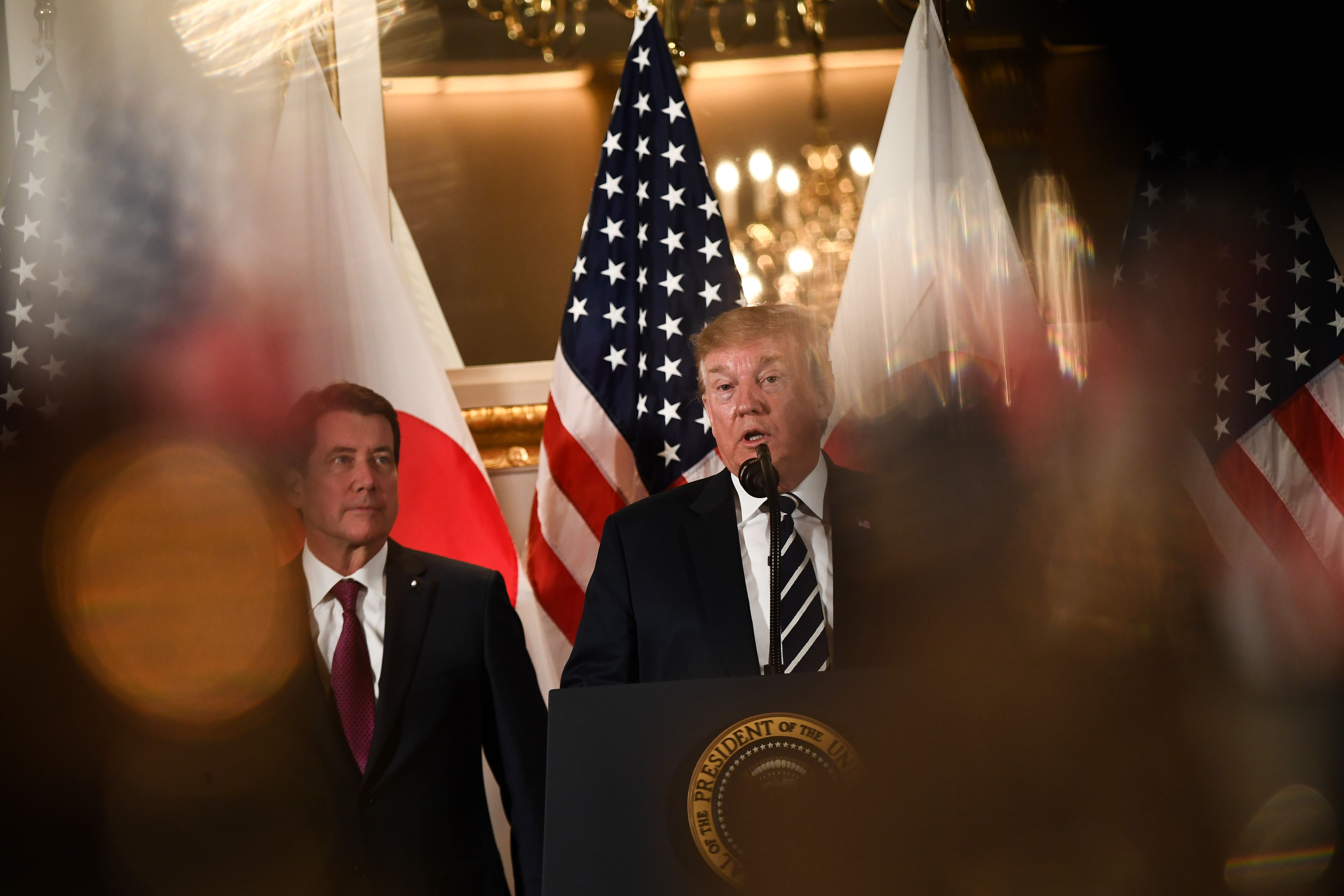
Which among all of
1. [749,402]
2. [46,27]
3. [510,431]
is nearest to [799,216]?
[510,431]

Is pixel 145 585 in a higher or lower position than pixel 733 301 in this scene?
lower

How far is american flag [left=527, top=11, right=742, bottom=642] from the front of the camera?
2514mm

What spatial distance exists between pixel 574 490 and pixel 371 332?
627mm

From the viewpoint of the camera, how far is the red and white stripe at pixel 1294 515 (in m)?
Result: 2.43

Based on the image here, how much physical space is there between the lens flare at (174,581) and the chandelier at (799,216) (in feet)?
4.54

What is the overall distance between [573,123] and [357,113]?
23.8 inches

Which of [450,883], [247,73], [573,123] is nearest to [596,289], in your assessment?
[573,123]

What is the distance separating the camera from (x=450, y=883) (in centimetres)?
185

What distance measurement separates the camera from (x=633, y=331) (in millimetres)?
2611

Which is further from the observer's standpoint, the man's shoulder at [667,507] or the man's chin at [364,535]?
the man's chin at [364,535]

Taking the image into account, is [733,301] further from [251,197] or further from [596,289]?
[251,197]

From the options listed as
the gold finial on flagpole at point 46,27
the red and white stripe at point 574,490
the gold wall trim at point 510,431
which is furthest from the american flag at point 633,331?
the gold finial on flagpole at point 46,27

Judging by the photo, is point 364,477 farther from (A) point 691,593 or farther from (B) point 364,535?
(A) point 691,593

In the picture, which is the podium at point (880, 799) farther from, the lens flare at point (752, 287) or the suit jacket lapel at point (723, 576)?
the lens flare at point (752, 287)
